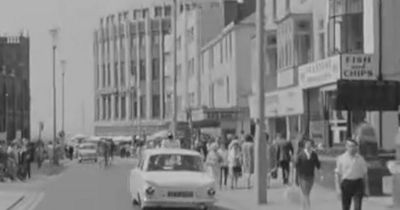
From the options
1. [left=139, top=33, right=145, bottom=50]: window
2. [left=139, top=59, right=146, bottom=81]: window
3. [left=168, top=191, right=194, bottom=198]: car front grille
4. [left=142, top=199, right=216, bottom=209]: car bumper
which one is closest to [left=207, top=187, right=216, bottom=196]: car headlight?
[left=142, top=199, right=216, bottom=209]: car bumper

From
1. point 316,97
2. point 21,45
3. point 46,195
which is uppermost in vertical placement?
point 21,45

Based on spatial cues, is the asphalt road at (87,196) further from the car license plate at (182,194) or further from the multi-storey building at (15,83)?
the multi-storey building at (15,83)

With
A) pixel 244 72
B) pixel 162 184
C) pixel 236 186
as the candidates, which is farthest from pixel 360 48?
pixel 244 72

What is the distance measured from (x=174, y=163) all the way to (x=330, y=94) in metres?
13.8

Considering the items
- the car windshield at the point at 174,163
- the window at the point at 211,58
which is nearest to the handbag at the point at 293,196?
the car windshield at the point at 174,163

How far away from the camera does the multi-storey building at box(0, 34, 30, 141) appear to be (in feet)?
387

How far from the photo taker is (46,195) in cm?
3133

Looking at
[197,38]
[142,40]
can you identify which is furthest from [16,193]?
[142,40]

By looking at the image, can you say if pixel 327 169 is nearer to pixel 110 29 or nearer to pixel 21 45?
pixel 21 45

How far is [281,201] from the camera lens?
26.3 m

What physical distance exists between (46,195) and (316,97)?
14295mm

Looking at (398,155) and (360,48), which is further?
(360,48)

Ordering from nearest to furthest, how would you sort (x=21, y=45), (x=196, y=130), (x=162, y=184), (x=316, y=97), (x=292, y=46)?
1. (x=162, y=184)
2. (x=316, y=97)
3. (x=292, y=46)
4. (x=196, y=130)
5. (x=21, y=45)

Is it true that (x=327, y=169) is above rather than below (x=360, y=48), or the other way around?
below
